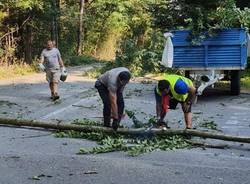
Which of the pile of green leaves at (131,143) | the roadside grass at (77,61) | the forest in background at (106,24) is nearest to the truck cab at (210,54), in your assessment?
the forest in background at (106,24)

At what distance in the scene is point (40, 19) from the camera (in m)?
32.6

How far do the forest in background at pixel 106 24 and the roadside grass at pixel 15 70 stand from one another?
3.26 feet

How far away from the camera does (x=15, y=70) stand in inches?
1002

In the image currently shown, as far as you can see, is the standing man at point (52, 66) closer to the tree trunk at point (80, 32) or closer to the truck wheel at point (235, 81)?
the truck wheel at point (235, 81)

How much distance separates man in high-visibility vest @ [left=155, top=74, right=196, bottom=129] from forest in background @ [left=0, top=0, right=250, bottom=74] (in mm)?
5754

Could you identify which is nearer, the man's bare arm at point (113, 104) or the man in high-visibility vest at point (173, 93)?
the man in high-visibility vest at point (173, 93)

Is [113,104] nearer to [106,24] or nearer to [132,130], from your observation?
[132,130]

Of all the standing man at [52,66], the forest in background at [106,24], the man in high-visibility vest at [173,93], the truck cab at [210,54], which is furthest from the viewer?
the forest in background at [106,24]

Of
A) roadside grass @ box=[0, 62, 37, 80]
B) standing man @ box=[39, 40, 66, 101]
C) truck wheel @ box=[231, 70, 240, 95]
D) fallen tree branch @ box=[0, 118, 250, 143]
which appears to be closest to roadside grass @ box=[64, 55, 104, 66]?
roadside grass @ box=[0, 62, 37, 80]

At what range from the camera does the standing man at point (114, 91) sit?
10.3 m

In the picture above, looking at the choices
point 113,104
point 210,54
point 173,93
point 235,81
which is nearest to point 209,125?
point 173,93

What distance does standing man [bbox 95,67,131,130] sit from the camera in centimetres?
1032

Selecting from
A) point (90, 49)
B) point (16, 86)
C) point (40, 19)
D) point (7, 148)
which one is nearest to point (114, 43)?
point (90, 49)

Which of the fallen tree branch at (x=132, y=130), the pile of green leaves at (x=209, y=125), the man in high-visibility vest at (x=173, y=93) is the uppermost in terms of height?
the man in high-visibility vest at (x=173, y=93)
